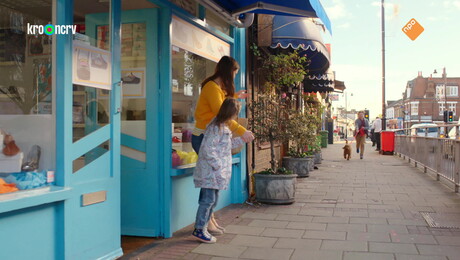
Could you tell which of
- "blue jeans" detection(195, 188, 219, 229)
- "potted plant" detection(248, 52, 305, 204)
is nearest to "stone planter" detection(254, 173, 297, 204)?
"potted plant" detection(248, 52, 305, 204)

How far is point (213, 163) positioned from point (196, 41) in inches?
77.2

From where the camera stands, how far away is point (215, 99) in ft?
15.5

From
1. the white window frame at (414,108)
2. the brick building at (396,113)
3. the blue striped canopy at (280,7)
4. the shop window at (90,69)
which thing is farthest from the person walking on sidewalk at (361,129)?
the white window frame at (414,108)

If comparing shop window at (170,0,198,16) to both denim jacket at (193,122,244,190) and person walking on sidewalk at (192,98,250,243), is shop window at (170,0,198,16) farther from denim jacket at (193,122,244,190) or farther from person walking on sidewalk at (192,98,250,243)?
denim jacket at (193,122,244,190)

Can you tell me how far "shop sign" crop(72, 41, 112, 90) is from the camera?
3615mm

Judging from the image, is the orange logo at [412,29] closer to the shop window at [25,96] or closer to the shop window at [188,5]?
the shop window at [188,5]

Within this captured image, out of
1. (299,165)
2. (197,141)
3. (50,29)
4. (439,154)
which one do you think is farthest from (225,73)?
(439,154)

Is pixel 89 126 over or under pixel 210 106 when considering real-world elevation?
under

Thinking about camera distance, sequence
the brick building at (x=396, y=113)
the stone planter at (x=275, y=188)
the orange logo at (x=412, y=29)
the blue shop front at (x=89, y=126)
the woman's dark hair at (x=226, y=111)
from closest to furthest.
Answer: the blue shop front at (x=89, y=126) < the woman's dark hair at (x=226, y=111) < the stone planter at (x=275, y=188) < the orange logo at (x=412, y=29) < the brick building at (x=396, y=113)

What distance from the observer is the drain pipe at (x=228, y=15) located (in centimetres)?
544

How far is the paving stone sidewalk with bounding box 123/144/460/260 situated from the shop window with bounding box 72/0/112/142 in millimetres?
1376

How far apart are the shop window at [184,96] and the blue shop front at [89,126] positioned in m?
0.04

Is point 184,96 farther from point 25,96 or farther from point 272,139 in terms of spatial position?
point 25,96

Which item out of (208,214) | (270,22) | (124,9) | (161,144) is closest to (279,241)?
(208,214)
